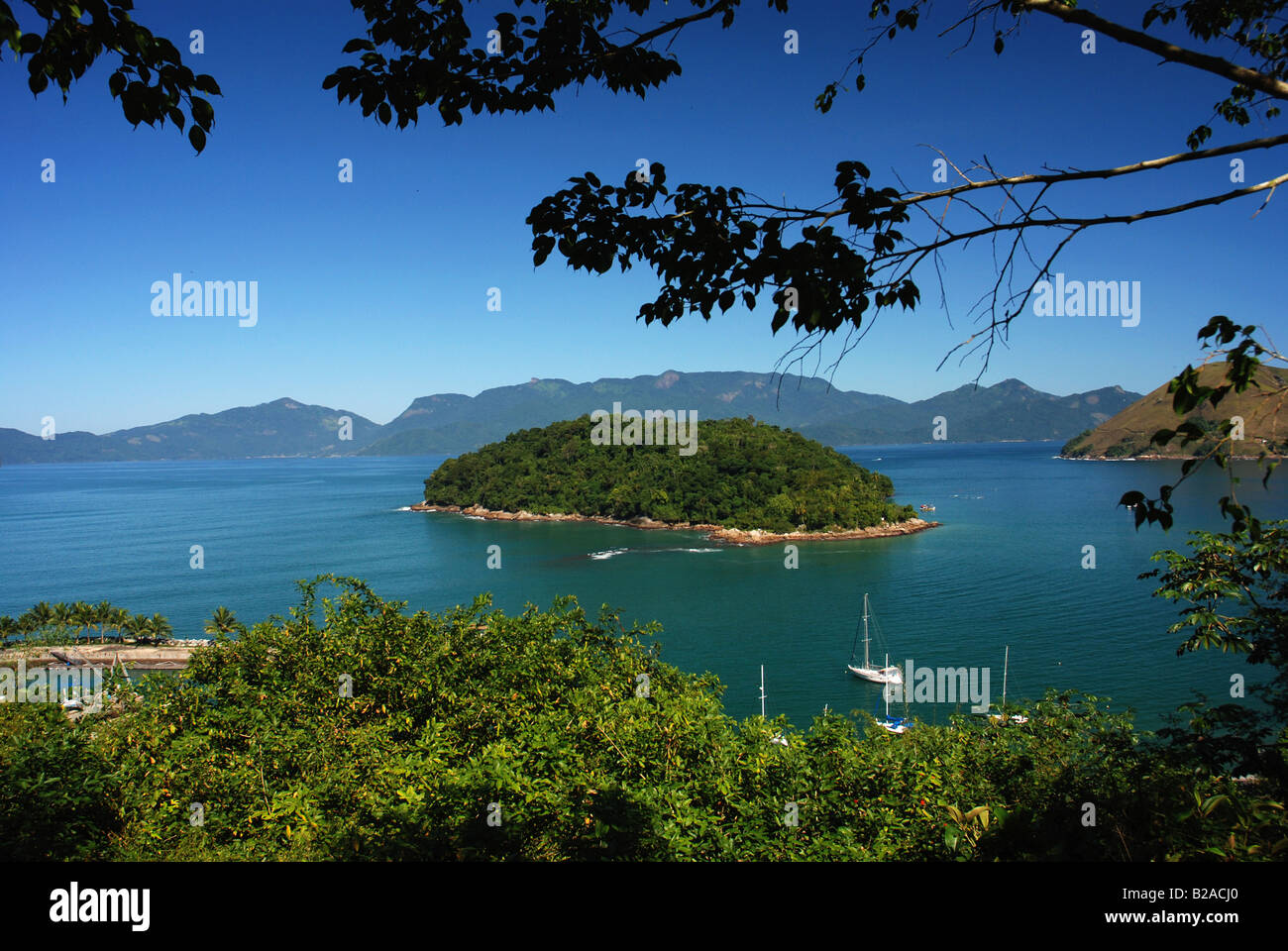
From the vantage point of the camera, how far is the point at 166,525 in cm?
5125

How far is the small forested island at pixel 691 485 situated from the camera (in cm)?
4312

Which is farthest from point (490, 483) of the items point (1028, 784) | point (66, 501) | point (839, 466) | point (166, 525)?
point (1028, 784)

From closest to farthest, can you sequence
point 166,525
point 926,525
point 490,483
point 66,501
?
1. point 926,525
2. point 166,525
3. point 490,483
4. point 66,501

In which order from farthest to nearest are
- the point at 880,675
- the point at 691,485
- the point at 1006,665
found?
the point at 691,485 → the point at 1006,665 → the point at 880,675

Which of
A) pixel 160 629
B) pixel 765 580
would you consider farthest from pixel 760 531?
pixel 160 629

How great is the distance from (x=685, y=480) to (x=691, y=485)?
2.59 feet

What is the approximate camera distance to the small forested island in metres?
43.1

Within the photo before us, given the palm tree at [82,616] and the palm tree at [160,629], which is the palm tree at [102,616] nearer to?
the palm tree at [82,616]

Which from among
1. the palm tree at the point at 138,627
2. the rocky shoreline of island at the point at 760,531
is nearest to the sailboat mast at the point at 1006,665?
the rocky shoreline of island at the point at 760,531

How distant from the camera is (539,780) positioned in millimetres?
4215

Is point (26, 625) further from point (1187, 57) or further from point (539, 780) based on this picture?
point (1187, 57)
